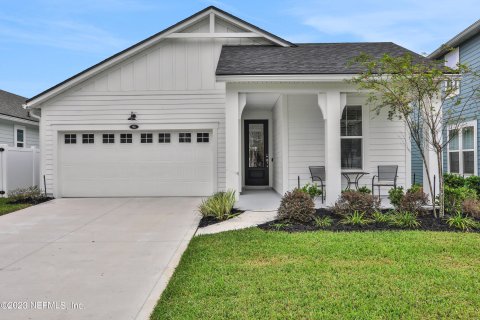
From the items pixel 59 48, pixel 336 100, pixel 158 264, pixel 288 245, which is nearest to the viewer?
pixel 158 264

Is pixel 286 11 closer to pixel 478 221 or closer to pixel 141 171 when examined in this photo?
pixel 141 171

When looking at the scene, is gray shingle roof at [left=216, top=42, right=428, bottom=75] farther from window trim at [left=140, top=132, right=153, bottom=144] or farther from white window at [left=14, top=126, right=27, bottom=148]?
white window at [left=14, top=126, right=27, bottom=148]

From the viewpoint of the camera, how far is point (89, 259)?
15.8 ft

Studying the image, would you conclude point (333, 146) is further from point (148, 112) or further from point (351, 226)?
point (148, 112)

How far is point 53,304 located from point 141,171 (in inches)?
330

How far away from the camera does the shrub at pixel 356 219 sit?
632 centimetres

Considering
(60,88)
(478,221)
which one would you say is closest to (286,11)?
(60,88)

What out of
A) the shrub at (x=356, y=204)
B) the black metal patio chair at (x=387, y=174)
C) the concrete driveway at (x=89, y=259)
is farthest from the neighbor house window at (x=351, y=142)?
the concrete driveway at (x=89, y=259)

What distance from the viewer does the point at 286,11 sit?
15.2 metres

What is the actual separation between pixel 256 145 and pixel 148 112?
3915 mm

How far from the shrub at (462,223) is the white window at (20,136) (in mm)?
17128

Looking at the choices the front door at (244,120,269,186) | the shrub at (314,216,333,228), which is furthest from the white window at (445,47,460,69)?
the shrub at (314,216,333,228)

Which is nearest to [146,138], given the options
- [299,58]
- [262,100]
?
[262,100]

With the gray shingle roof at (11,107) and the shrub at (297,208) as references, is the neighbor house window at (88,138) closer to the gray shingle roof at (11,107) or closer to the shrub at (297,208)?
the gray shingle roof at (11,107)
